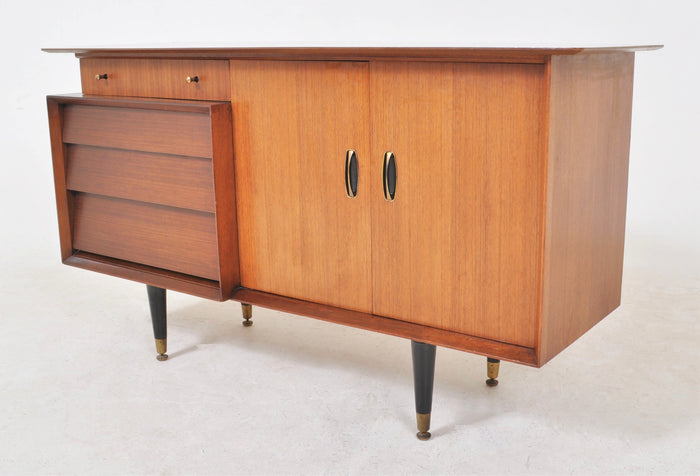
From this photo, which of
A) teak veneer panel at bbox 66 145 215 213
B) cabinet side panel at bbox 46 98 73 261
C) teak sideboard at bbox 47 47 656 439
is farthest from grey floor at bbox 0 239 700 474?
teak veneer panel at bbox 66 145 215 213

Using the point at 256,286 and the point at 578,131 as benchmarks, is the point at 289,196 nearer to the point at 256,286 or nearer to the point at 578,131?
the point at 256,286

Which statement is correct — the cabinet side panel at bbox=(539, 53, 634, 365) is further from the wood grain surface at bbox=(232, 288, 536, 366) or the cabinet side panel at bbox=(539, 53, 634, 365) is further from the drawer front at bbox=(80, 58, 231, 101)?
the drawer front at bbox=(80, 58, 231, 101)

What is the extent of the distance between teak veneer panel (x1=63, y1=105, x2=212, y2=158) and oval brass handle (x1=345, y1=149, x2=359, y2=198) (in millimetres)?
500

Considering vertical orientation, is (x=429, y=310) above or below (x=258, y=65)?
below

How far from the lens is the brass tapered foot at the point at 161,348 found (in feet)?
10.9

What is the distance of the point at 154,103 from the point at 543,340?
1.51 m

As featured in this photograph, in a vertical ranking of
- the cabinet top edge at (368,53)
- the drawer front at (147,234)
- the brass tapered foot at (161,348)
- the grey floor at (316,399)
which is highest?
the cabinet top edge at (368,53)

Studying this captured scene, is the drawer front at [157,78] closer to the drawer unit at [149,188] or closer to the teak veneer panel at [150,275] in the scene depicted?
the drawer unit at [149,188]

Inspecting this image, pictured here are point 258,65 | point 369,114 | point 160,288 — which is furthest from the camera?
A: point 160,288

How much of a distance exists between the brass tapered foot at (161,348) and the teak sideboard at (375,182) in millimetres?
54

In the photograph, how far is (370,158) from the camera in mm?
2580

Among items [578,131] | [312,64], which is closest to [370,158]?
[312,64]

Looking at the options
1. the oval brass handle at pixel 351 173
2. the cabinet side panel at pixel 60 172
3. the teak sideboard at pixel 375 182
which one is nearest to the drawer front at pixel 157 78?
the teak sideboard at pixel 375 182

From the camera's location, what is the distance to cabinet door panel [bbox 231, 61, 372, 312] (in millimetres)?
2613
